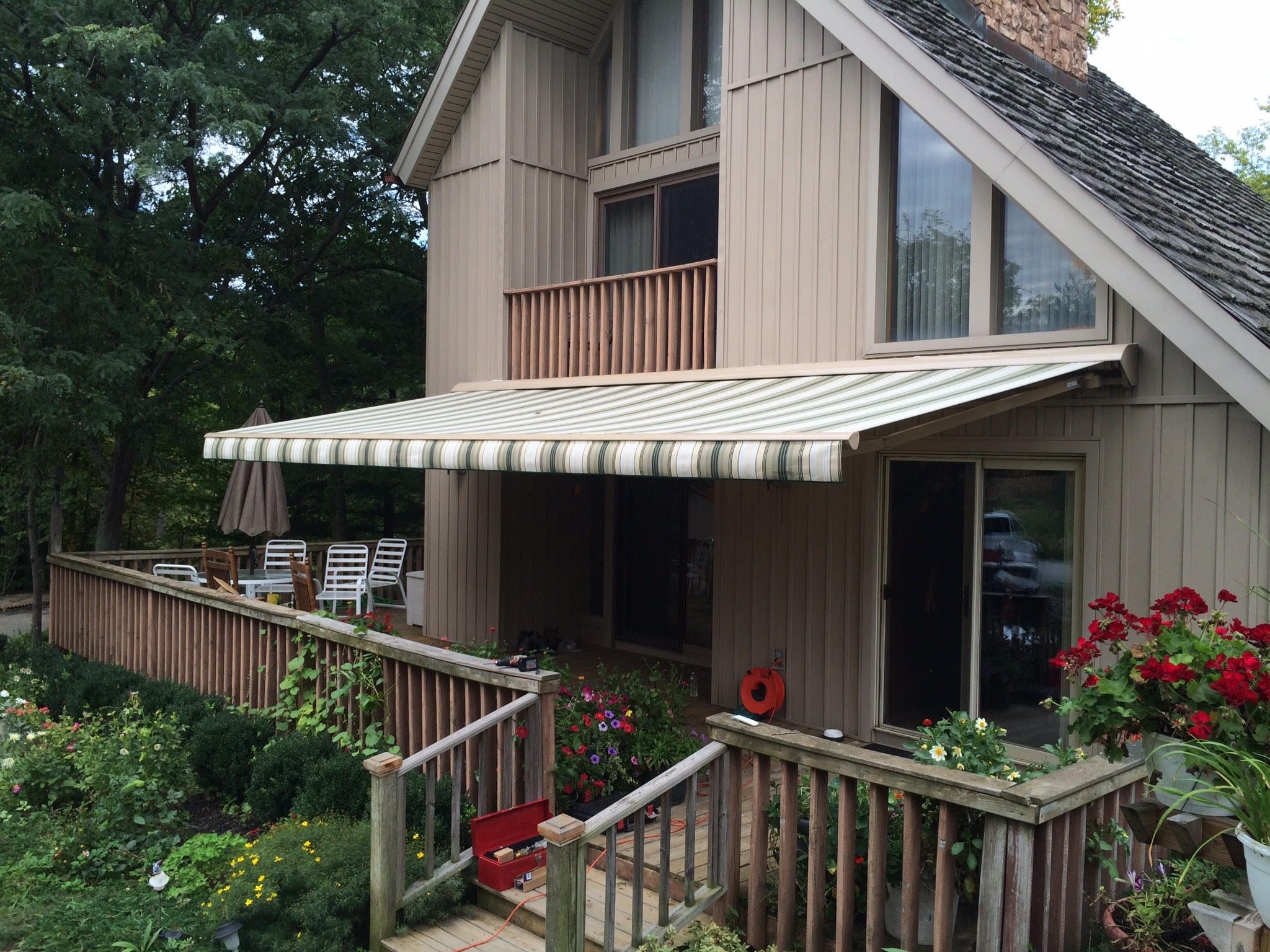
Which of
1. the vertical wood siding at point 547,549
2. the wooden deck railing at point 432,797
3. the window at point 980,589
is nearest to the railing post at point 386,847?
the wooden deck railing at point 432,797

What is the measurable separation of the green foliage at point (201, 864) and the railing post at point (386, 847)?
1433mm

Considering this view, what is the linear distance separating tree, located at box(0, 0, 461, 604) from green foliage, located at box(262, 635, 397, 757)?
4.91 meters

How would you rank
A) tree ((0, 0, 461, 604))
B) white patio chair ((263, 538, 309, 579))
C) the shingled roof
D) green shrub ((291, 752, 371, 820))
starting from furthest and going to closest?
white patio chair ((263, 538, 309, 579)) < tree ((0, 0, 461, 604)) < green shrub ((291, 752, 371, 820)) < the shingled roof

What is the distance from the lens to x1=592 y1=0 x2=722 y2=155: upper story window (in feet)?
35.7

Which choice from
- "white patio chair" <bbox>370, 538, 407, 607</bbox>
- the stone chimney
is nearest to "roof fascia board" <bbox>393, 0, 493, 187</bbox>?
the stone chimney

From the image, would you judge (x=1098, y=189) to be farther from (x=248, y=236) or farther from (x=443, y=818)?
(x=248, y=236)

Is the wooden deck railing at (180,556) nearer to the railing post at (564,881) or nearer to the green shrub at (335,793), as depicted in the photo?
the green shrub at (335,793)

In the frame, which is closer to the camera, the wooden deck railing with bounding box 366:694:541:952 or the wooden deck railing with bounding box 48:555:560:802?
the wooden deck railing with bounding box 366:694:541:952

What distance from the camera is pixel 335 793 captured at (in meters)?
6.66

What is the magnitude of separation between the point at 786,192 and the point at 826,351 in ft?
4.89

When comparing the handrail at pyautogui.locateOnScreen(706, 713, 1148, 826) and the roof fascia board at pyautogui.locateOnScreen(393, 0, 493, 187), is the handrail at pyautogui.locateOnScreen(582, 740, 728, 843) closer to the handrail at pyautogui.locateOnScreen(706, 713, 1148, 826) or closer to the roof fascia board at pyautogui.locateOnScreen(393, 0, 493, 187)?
the handrail at pyautogui.locateOnScreen(706, 713, 1148, 826)

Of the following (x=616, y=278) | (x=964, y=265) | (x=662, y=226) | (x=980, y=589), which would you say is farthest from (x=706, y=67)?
(x=980, y=589)

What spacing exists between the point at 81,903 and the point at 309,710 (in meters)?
2.24

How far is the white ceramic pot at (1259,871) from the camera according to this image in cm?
340
